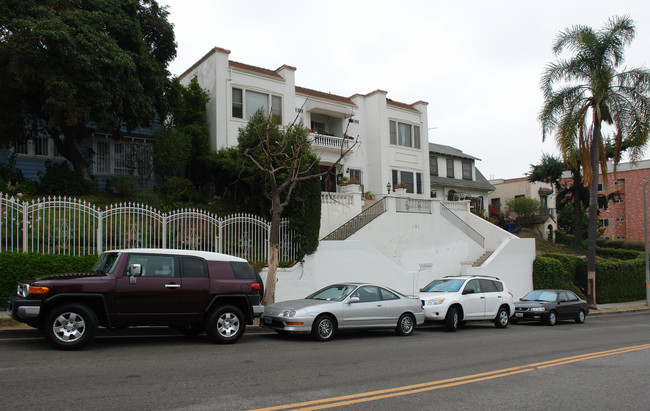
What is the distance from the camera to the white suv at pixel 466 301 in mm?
15102

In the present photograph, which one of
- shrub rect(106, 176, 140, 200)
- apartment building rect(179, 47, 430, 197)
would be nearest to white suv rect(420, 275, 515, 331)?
apartment building rect(179, 47, 430, 197)

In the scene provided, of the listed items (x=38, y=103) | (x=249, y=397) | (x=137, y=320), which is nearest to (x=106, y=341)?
(x=137, y=320)

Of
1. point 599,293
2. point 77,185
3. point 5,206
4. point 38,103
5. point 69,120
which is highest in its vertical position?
point 38,103

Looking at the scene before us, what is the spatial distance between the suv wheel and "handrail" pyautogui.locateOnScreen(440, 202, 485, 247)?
40.2ft

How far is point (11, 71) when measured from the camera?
16.9 metres

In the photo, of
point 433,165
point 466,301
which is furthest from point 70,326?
point 433,165

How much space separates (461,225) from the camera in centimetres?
2614

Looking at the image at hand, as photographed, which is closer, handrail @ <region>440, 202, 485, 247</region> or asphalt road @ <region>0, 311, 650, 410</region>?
asphalt road @ <region>0, 311, 650, 410</region>

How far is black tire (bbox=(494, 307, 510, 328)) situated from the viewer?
16625mm

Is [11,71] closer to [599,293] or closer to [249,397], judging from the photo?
[249,397]

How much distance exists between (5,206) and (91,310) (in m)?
5.95

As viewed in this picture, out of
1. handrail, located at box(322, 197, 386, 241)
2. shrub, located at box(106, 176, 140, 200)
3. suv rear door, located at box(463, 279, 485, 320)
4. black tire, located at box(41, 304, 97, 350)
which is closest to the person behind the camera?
black tire, located at box(41, 304, 97, 350)

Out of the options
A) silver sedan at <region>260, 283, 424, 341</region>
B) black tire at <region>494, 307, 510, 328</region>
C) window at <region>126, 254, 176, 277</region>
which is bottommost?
black tire at <region>494, 307, 510, 328</region>

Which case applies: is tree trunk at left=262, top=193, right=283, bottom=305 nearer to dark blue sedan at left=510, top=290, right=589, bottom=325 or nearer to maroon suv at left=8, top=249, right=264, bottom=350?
maroon suv at left=8, top=249, right=264, bottom=350
